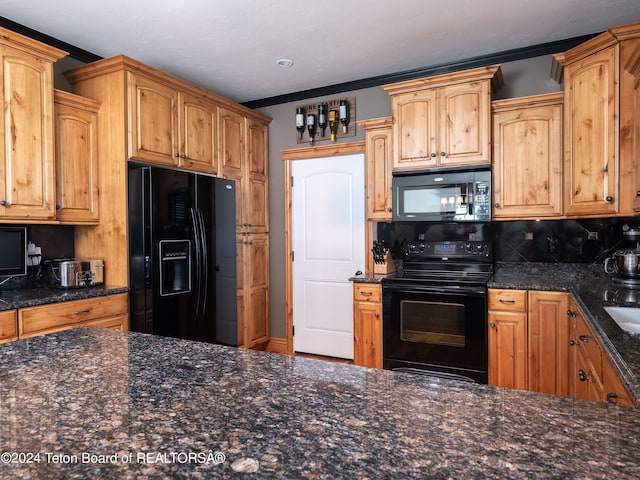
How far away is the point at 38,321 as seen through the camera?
2352 mm

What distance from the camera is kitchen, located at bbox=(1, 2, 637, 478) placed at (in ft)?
1.91

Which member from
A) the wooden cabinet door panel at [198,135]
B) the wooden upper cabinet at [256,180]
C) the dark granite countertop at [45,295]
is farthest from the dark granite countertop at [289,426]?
the wooden upper cabinet at [256,180]

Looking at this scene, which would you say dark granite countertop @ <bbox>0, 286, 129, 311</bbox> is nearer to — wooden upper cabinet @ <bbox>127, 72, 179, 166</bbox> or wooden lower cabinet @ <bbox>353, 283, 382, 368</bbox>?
wooden upper cabinet @ <bbox>127, 72, 179, 166</bbox>

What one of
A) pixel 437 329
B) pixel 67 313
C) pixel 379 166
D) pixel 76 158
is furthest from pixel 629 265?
pixel 76 158

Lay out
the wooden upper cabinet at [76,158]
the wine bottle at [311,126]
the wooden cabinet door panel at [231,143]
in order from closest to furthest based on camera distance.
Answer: the wooden upper cabinet at [76,158] → the wooden cabinet door panel at [231,143] → the wine bottle at [311,126]

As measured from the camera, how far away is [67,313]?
2492mm

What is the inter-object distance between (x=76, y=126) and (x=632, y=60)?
3462 mm

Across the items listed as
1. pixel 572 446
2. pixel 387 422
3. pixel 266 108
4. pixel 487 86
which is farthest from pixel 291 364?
pixel 266 108

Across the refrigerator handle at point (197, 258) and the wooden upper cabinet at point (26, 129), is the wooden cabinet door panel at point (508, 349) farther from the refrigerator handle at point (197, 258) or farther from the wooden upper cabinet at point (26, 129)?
the wooden upper cabinet at point (26, 129)

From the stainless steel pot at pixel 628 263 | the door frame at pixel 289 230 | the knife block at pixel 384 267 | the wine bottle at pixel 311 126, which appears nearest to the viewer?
the stainless steel pot at pixel 628 263

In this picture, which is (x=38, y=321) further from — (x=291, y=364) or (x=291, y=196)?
(x=291, y=196)

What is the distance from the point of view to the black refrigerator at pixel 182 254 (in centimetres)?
287

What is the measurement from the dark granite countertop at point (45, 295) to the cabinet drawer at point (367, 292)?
1643 mm

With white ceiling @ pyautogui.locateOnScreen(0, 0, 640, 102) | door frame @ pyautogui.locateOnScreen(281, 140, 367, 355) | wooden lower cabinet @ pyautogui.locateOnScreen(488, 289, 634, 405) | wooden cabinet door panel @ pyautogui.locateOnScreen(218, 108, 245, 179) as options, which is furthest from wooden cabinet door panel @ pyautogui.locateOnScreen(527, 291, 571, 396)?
wooden cabinet door panel @ pyautogui.locateOnScreen(218, 108, 245, 179)
